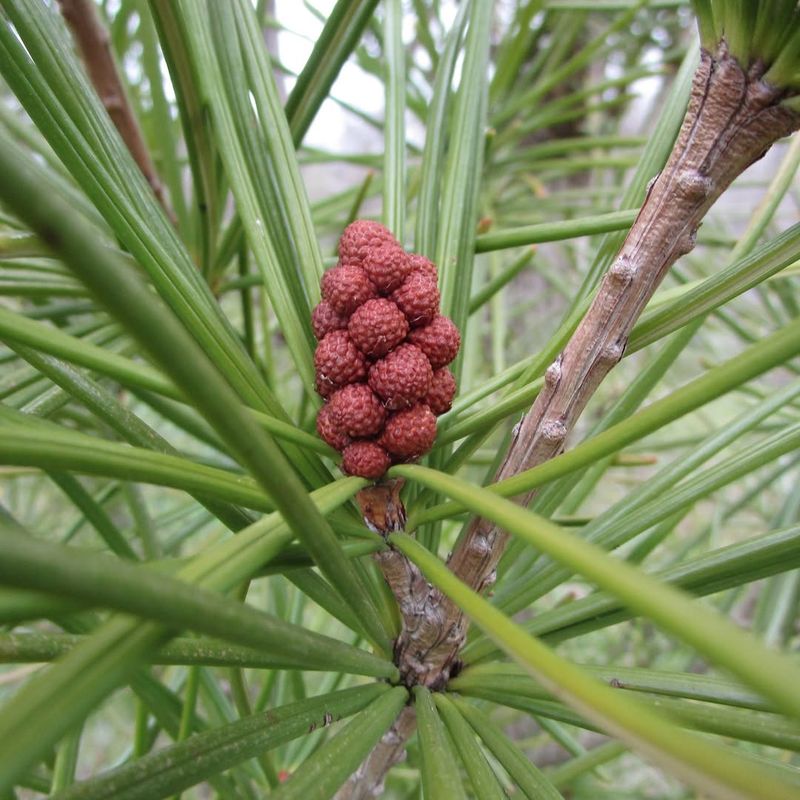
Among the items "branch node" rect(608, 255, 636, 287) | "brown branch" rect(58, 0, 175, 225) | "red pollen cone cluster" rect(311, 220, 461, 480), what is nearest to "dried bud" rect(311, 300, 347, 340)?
"red pollen cone cluster" rect(311, 220, 461, 480)

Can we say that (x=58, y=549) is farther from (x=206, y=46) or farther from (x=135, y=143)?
(x=135, y=143)

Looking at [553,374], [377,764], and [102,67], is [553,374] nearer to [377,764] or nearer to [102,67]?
[377,764]

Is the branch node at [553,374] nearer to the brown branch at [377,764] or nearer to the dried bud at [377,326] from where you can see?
the dried bud at [377,326]

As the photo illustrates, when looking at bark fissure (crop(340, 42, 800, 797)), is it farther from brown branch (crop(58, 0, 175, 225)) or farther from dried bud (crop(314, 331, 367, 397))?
brown branch (crop(58, 0, 175, 225))

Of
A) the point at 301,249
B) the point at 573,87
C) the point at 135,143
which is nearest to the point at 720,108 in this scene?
the point at 301,249

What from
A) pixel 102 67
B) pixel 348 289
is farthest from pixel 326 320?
pixel 102 67

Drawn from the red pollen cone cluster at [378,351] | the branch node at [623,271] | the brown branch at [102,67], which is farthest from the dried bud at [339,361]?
the brown branch at [102,67]

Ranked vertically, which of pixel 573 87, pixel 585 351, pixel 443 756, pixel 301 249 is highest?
pixel 573 87
